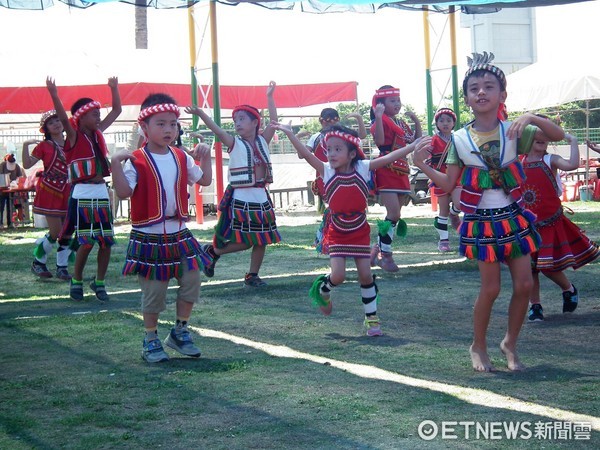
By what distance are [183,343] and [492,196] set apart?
2182 mm

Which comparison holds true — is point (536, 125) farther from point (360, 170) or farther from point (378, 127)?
point (378, 127)

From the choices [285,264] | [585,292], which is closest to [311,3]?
[285,264]

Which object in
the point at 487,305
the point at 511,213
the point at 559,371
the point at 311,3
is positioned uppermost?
the point at 311,3

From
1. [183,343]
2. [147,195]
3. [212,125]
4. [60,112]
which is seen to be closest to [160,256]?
[147,195]

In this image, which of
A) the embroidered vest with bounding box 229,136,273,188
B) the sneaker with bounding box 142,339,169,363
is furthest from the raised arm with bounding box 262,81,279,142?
the sneaker with bounding box 142,339,169,363

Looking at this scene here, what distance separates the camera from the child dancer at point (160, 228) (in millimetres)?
6387

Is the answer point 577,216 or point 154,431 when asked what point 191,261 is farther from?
point 577,216

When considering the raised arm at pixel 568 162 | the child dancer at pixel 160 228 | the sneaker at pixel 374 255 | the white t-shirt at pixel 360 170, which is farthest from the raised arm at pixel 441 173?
the sneaker at pixel 374 255

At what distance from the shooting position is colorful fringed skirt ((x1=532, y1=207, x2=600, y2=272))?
24.7ft

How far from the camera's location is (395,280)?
10023mm

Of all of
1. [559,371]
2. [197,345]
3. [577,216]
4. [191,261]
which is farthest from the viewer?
[577,216]

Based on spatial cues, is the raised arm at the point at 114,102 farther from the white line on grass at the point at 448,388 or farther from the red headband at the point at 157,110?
the white line on grass at the point at 448,388

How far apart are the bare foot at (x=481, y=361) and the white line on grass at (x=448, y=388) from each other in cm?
39

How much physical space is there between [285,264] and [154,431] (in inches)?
294
